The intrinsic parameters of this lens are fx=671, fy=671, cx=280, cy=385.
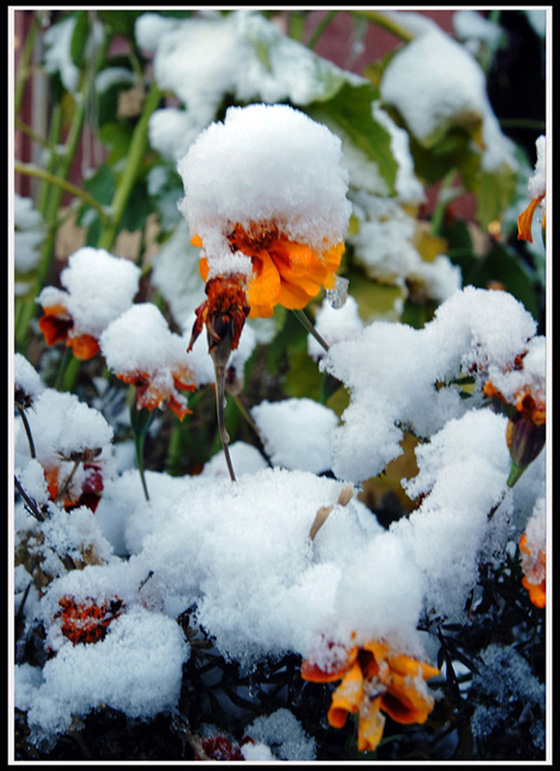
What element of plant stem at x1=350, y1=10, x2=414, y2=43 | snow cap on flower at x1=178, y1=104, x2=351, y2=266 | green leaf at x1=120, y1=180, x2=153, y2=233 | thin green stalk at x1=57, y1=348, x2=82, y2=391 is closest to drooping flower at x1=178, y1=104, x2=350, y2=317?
snow cap on flower at x1=178, y1=104, x2=351, y2=266

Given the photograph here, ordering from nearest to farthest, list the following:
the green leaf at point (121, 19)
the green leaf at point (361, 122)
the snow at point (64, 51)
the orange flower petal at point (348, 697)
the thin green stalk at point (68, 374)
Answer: the orange flower petal at point (348, 697) → the thin green stalk at point (68, 374) → the green leaf at point (361, 122) → the green leaf at point (121, 19) → the snow at point (64, 51)

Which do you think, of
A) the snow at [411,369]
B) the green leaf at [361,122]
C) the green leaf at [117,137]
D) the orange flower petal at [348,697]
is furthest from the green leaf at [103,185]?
the orange flower petal at [348,697]

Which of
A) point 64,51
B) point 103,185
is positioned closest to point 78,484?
point 103,185

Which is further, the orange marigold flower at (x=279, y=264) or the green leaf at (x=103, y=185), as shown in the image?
the green leaf at (x=103, y=185)

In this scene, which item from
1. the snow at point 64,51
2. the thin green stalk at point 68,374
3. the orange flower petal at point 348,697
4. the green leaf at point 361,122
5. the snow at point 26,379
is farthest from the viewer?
the snow at point 64,51

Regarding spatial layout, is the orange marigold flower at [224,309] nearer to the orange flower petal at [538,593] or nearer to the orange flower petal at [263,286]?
the orange flower petal at [263,286]

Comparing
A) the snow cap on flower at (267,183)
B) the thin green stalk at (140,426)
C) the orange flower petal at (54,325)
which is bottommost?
the thin green stalk at (140,426)

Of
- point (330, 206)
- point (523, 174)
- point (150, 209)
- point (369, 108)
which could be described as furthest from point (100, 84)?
point (330, 206)

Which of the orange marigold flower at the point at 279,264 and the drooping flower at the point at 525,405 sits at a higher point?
the orange marigold flower at the point at 279,264
